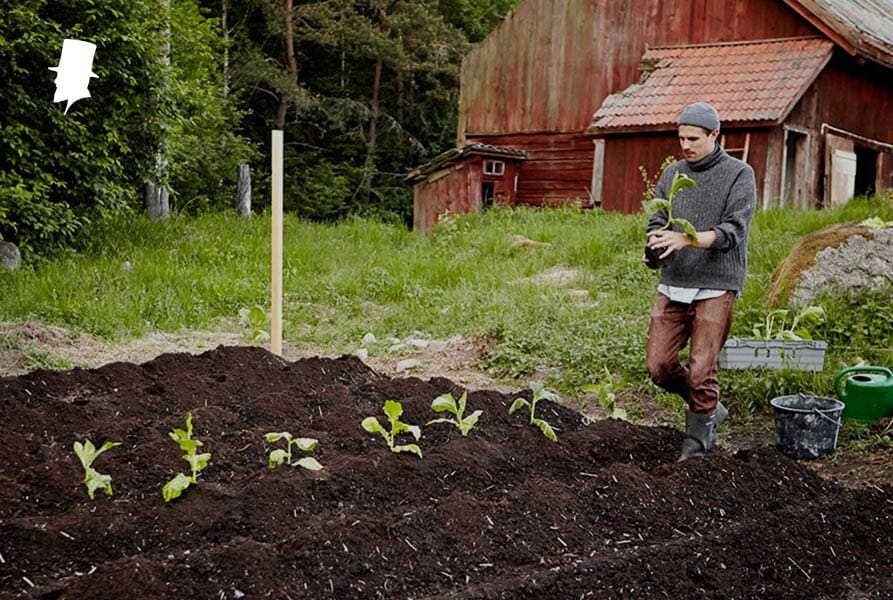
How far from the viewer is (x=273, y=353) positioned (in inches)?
280

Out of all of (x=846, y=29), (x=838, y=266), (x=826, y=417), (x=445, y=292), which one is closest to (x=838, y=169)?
(x=846, y=29)

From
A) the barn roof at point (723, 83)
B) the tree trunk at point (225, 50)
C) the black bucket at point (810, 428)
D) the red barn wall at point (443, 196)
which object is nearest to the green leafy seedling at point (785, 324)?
the black bucket at point (810, 428)

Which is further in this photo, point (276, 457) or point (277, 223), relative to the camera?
point (277, 223)

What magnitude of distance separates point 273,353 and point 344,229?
872 cm

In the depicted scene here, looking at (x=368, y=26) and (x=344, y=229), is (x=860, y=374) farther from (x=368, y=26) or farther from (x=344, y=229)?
(x=368, y=26)

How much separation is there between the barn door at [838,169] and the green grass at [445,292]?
338 cm

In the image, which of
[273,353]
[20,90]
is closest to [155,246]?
[20,90]

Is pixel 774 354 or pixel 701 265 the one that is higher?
pixel 701 265

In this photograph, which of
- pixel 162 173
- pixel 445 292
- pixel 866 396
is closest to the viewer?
pixel 866 396

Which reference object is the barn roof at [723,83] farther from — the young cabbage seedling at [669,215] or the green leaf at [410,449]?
the green leaf at [410,449]

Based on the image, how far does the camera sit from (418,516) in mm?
3859

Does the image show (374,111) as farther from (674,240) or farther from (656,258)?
(674,240)

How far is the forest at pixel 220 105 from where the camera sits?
10.7 meters

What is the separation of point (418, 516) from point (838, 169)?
522 inches
